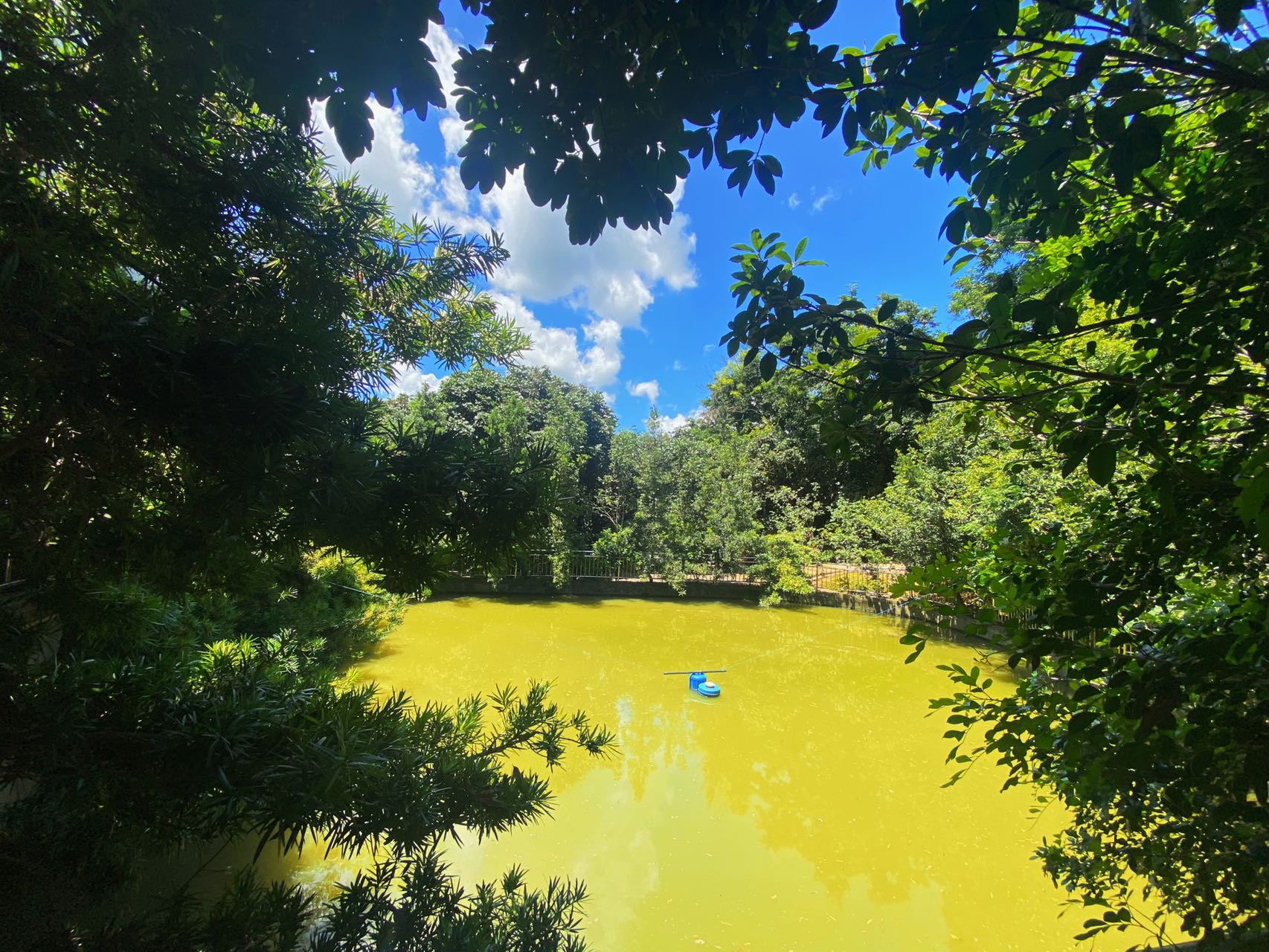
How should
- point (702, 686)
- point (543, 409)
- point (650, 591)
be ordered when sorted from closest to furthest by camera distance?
point (702, 686) → point (650, 591) → point (543, 409)

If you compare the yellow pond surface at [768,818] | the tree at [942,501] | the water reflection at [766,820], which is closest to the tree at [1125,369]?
the yellow pond surface at [768,818]

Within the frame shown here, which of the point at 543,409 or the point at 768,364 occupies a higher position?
the point at 543,409

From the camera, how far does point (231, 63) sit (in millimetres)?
816

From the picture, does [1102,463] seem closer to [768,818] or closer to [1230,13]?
[1230,13]

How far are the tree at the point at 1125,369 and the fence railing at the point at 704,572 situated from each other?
9794 mm

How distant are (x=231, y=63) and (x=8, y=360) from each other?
0.55 meters

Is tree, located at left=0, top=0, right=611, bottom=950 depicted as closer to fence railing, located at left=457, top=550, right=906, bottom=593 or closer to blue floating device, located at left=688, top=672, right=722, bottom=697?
blue floating device, located at left=688, top=672, right=722, bottom=697

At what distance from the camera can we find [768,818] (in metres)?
3.67

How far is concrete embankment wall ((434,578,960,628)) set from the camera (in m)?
10.5

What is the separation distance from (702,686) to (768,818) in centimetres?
210

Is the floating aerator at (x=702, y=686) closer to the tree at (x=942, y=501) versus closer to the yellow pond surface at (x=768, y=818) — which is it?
the yellow pond surface at (x=768, y=818)

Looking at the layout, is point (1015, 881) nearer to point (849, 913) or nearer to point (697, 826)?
point (849, 913)

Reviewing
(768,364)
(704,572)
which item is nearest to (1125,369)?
(768,364)

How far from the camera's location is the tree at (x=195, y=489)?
0.78m
